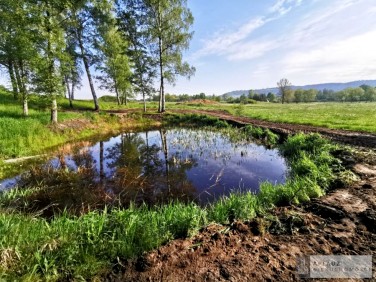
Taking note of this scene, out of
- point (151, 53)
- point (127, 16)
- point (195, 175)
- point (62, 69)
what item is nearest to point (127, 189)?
point (195, 175)

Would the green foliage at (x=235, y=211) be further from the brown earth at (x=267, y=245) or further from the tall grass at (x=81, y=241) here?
the tall grass at (x=81, y=241)

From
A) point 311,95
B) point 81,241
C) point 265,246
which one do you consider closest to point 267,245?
point 265,246

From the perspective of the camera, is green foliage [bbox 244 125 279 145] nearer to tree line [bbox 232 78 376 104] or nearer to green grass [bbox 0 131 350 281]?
green grass [bbox 0 131 350 281]

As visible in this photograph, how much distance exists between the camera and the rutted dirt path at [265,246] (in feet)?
11.3

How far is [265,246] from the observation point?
4.04m

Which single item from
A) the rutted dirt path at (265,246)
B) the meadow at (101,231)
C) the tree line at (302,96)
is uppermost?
the tree line at (302,96)

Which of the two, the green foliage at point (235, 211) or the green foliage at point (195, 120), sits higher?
the green foliage at point (195, 120)

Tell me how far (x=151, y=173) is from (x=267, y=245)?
21.0ft

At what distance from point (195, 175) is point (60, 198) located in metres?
4.82

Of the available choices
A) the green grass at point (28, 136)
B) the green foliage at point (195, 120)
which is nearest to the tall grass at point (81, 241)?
the green grass at point (28, 136)

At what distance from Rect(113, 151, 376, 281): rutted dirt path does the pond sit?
98.1 inches

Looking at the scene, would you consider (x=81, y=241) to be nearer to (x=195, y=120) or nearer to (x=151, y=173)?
(x=151, y=173)

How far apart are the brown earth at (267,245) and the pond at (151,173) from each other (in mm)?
2453

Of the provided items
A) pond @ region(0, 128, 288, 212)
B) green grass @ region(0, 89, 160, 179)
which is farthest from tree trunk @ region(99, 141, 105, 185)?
green grass @ region(0, 89, 160, 179)
